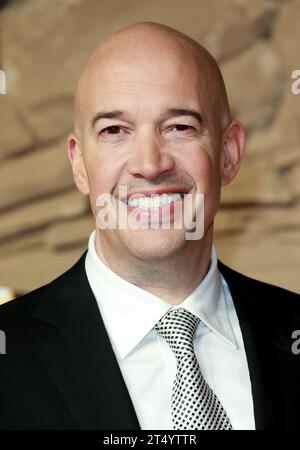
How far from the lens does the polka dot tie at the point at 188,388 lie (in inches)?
55.6

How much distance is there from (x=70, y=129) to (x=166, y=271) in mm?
1084

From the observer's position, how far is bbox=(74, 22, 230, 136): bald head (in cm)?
154

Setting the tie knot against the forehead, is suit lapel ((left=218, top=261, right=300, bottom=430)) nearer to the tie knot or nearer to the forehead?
the tie knot

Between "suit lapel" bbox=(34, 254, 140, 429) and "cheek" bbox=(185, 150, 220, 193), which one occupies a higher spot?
"cheek" bbox=(185, 150, 220, 193)

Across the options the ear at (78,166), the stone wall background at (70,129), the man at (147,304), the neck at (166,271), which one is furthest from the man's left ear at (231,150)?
the stone wall background at (70,129)

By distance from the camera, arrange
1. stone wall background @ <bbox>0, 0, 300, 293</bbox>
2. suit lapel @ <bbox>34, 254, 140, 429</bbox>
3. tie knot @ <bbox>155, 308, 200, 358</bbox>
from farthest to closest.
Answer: stone wall background @ <bbox>0, 0, 300, 293</bbox>
tie knot @ <bbox>155, 308, 200, 358</bbox>
suit lapel @ <bbox>34, 254, 140, 429</bbox>

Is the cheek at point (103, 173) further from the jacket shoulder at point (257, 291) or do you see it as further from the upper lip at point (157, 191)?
the jacket shoulder at point (257, 291)

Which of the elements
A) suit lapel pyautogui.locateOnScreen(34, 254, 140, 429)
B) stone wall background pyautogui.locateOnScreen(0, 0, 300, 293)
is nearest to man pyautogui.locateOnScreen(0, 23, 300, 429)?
suit lapel pyautogui.locateOnScreen(34, 254, 140, 429)

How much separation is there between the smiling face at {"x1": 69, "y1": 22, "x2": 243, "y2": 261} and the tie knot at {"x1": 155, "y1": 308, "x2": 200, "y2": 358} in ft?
0.36

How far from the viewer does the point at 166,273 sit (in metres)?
1.55

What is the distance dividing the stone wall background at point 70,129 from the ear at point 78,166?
0.86 metres

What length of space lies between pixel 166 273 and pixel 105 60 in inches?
15.9

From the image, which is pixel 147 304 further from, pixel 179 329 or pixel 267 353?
pixel 267 353
